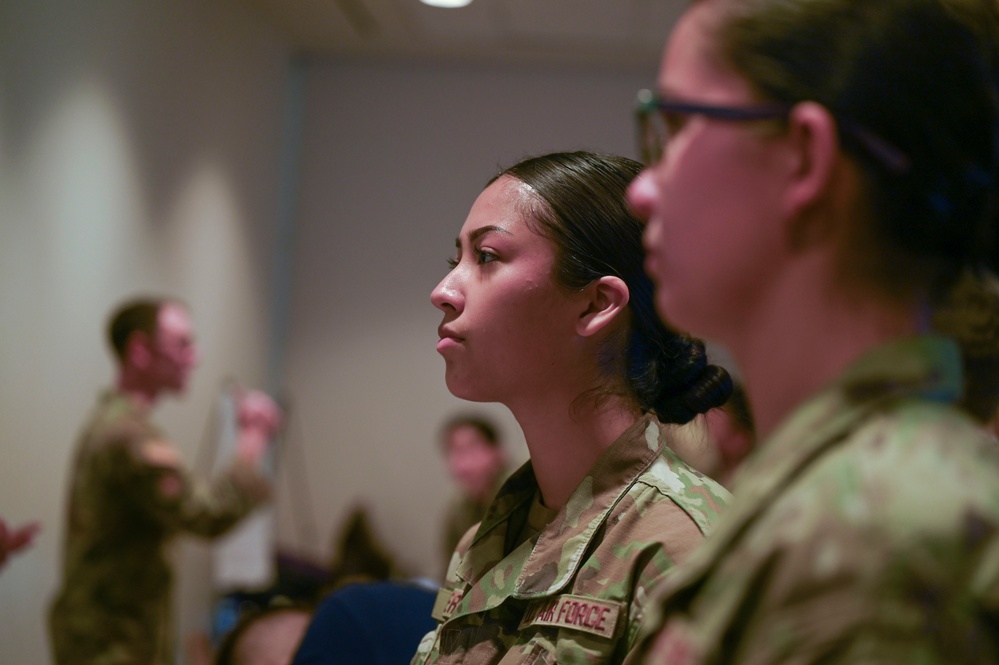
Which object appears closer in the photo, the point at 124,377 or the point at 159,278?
the point at 124,377

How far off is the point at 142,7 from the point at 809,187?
3.46 m

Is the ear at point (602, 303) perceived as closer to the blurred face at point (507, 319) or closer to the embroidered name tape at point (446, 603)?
the blurred face at point (507, 319)

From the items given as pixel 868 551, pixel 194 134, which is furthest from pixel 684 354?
pixel 194 134

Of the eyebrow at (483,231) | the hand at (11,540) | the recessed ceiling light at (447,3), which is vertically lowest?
the hand at (11,540)

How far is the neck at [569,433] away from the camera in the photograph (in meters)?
1.17

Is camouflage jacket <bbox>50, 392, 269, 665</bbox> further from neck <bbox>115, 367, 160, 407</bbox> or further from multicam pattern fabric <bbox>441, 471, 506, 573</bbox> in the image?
multicam pattern fabric <bbox>441, 471, 506, 573</bbox>

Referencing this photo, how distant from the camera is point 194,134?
407cm

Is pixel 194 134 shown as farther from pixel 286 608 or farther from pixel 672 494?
pixel 672 494

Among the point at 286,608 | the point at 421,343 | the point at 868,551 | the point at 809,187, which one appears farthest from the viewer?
the point at 421,343

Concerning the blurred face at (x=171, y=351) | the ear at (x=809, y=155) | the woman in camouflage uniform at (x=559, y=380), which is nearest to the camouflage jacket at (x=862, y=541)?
the ear at (x=809, y=155)

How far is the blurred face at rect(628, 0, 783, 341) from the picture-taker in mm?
626

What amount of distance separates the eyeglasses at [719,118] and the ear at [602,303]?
475mm

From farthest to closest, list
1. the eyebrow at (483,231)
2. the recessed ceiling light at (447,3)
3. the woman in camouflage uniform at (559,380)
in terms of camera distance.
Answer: the recessed ceiling light at (447,3) < the eyebrow at (483,231) < the woman in camouflage uniform at (559,380)

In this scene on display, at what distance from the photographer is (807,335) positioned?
24.6 inches
